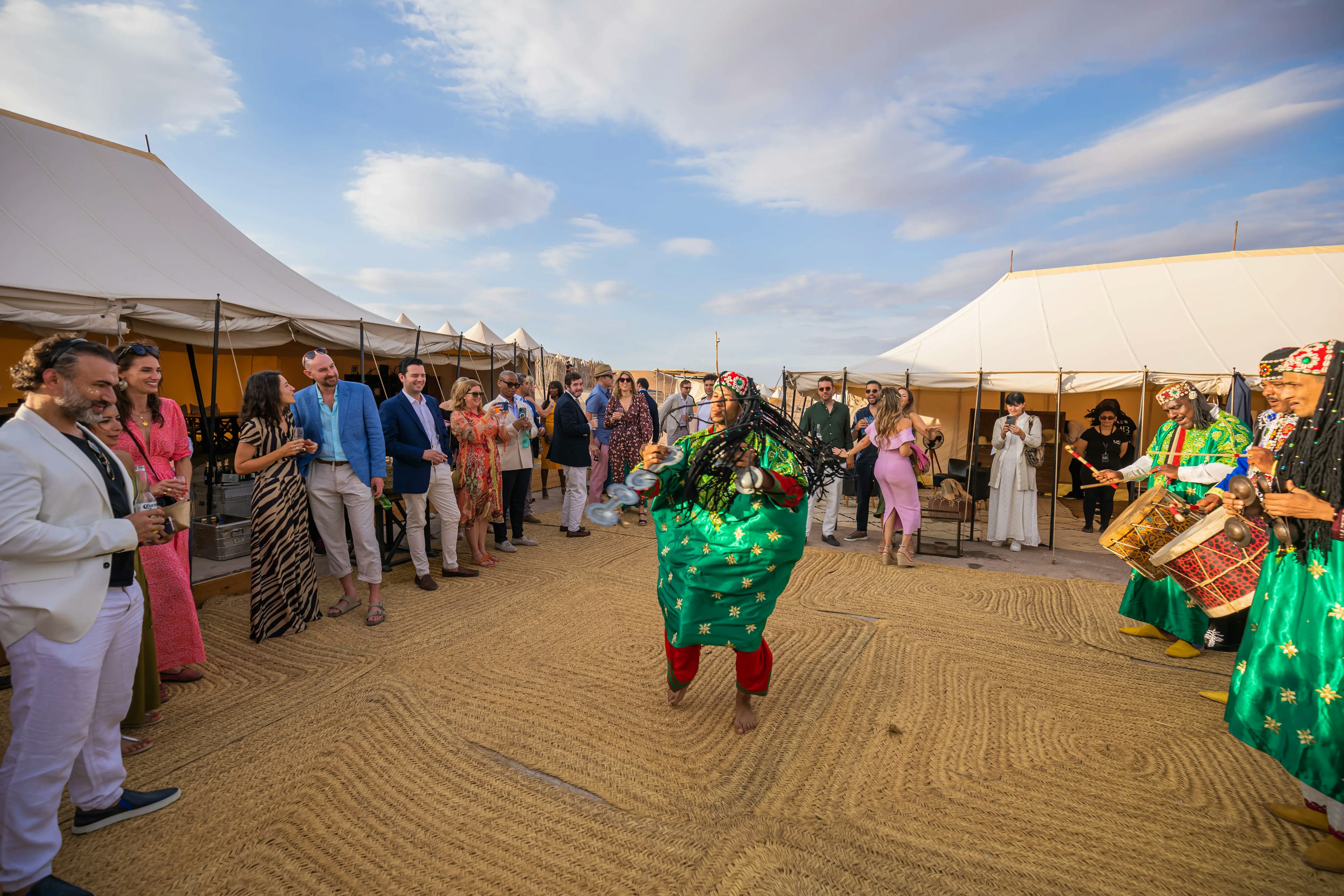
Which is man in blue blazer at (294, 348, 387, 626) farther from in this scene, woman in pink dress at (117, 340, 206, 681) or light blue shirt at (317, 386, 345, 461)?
woman in pink dress at (117, 340, 206, 681)

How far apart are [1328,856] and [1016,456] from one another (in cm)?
590

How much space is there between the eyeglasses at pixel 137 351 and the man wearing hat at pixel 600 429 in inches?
187

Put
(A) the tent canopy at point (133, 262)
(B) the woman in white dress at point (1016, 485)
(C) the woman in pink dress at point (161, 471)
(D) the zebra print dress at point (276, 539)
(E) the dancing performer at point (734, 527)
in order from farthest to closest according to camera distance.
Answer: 1. (B) the woman in white dress at point (1016, 485)
2. (A) the tent canopy at point (133, 262)
3. (D) the zebra print dress at point (276, 539)
4. (C) the woman in pink dress at point (161, 471)
5. (E) the dancing performer at point (734, 527)

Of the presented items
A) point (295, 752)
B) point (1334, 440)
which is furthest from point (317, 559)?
point (1334, 440)

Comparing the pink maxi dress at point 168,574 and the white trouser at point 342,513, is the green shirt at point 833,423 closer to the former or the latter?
the white trouser at point 342,513

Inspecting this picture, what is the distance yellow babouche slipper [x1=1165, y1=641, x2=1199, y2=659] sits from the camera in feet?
13.5

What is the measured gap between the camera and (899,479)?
632 centimetres

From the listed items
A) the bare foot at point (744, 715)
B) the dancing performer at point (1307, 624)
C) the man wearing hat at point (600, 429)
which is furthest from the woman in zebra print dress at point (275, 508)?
the dancing performer at point (1307, 624)

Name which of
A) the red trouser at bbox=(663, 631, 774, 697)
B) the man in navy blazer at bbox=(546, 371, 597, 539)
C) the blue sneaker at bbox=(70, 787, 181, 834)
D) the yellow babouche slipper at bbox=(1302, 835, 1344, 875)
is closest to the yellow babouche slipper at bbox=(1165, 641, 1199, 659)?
the yellow babouche slipper at bbox=(1302, 835, 1344, 875)

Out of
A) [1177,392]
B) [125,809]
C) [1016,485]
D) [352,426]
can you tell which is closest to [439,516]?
[352,426]

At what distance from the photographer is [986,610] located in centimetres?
507

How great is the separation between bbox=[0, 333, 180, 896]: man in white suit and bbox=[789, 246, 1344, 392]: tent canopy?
7610 mm

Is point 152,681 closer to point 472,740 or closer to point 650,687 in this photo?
point 472,740

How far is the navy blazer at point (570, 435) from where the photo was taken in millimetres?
7219
